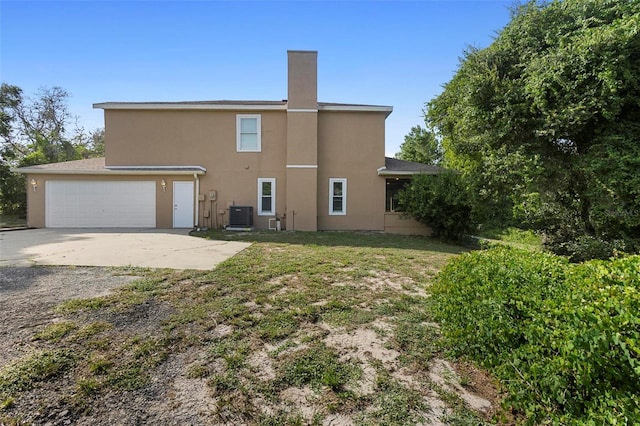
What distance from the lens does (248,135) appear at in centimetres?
1311

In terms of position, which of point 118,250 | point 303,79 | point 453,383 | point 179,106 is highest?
point 303,79

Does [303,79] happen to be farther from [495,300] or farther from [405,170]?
[495,300]

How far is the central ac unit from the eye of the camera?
12680mm

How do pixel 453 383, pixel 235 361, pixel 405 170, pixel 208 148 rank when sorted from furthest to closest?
pixel 208 148, pixel 405 170, pixel 235 361, pixel 453 383

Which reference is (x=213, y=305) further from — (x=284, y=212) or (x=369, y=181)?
(x=369, y=181)

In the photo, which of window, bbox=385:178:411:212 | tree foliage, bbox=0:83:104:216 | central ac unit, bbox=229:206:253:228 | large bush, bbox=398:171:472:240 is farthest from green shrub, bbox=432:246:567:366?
tree foliage, bbox=0:83:104:216

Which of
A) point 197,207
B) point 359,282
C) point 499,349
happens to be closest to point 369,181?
point 197,207

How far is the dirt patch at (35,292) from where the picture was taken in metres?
2.88

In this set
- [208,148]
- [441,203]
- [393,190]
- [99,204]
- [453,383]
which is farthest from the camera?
[393,190]

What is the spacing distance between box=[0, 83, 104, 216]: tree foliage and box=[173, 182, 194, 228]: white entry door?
54.5ft

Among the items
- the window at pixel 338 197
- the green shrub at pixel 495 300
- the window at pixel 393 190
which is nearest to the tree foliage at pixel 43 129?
the window at pixel 338 197

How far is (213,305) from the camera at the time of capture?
387 centimetres

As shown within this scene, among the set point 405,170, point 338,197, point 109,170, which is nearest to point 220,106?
point 109,170

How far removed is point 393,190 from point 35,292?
12153mm
